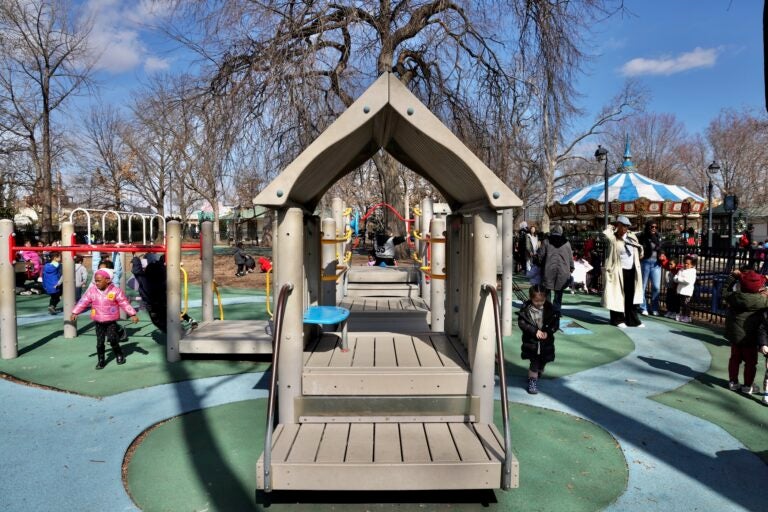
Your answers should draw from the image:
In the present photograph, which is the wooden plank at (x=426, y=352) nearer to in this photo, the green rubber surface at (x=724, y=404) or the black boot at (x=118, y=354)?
the green rubber surface at (x=724, y=404)

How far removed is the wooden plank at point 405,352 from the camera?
12.6ft

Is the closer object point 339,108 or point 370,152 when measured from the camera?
point 370,152

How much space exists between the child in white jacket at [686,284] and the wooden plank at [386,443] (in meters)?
7.68

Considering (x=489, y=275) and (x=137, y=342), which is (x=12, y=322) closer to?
(x=137, y=342)

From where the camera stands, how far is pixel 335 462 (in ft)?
9.53

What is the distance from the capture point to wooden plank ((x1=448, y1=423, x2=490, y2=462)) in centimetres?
297

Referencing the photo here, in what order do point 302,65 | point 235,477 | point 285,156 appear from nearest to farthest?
point 235,477
point 302,65
point 285,156

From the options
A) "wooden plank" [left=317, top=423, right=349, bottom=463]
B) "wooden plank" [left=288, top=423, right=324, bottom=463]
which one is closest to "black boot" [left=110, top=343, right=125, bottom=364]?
"wooden plank" [left=288, top=423, right=324, bottom=463]

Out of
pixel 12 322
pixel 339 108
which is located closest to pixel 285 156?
pixel 339 108

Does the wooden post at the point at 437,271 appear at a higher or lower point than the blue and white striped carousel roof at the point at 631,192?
lower

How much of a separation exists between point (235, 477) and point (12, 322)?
16.5 feet

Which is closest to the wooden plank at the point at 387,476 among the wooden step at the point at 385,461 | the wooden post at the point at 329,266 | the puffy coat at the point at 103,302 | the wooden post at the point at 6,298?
the wooden step at the point at 385,461

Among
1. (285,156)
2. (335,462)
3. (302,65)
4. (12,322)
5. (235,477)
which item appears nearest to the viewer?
(335,462)

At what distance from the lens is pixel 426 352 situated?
4.17 metres
